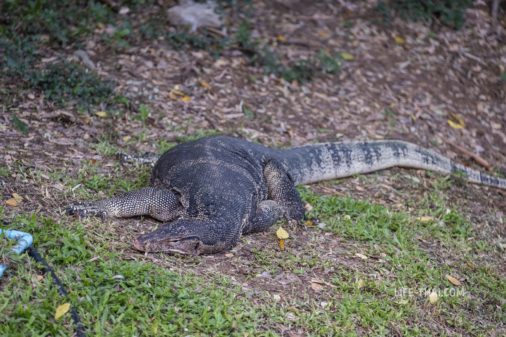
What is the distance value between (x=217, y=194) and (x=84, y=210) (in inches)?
37.3

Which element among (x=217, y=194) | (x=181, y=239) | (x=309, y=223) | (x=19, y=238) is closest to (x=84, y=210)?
(x=19, y=238)

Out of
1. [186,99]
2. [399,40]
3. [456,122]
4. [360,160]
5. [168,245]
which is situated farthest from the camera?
[399,40]

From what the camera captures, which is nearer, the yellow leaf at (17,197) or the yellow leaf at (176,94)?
the yellow leaf at (17,197)

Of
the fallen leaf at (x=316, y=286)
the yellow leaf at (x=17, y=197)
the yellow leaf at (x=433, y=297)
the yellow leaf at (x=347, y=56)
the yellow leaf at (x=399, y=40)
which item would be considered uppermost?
the yellow leaf at (x=17, y=197)

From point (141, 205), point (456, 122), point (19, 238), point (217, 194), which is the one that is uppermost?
point (19, 238)

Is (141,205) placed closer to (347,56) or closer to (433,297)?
(433,297)

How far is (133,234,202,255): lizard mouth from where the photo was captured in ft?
13.6

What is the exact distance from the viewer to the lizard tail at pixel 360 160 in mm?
5922

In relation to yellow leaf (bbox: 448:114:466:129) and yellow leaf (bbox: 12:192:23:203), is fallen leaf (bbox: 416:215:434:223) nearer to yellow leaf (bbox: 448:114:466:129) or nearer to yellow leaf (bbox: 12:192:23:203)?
yellow leaf (bbox: 448:114:466:129)

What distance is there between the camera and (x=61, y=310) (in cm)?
349

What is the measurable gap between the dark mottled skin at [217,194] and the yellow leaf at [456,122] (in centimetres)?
251

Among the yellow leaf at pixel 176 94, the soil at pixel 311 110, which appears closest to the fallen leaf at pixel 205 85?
the soil at pixel 311 110

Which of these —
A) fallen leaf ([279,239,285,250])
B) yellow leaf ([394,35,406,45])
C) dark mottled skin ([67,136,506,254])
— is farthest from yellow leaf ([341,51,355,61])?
fallen leaf ([279,239,285,250])

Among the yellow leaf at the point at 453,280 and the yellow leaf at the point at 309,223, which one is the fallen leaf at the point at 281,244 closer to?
the yellow leaf at the point at 309,223
